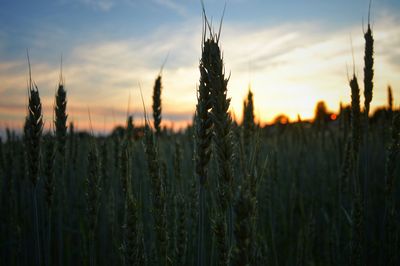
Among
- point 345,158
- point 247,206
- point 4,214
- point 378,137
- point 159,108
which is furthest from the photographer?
point 378,137

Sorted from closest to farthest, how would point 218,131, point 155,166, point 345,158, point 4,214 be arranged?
point 218,131, point 155,166, point 345,158, point 4,214

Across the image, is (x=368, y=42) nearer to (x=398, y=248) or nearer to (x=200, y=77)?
(x=398, y=248)

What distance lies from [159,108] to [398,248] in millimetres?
2830

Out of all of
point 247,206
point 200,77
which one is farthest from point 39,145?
point 247,206

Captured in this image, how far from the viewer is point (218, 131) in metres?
1.32

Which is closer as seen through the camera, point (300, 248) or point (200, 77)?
point (200, 77)

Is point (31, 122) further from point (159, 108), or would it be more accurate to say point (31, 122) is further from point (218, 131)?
point (159, 108)

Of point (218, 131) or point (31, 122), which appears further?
point (31, 122)

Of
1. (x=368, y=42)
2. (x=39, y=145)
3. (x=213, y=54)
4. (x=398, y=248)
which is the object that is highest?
(x=368, y=42)

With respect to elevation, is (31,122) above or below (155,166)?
above

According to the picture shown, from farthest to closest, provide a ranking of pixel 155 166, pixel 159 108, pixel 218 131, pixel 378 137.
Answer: pixel 378 137 < pixel 159 108 < pixel 155 166 < pixel 218 131

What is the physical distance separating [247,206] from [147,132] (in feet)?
3.42

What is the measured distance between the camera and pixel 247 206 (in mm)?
1155

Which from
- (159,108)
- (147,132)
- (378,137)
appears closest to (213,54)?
(147,132)
